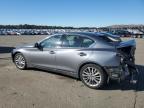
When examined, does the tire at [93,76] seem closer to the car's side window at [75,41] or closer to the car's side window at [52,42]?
the car's side window at [75,41]

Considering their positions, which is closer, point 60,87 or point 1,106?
point 1,106

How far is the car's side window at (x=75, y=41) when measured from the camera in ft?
23.7

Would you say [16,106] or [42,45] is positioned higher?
[42,45]

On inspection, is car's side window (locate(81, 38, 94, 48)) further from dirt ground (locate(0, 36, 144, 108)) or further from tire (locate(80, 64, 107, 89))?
dirt ground (locate(0, 36, 144, 108))

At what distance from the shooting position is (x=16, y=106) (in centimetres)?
533

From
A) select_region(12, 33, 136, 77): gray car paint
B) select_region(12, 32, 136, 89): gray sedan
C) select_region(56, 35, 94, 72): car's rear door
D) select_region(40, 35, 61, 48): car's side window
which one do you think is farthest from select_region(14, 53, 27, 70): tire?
select_region(56, 35, 94, 72): car's rear door

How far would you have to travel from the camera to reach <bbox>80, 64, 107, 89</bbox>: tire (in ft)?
21.9

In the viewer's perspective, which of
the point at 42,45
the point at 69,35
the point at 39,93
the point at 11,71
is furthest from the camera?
the point at 11,71

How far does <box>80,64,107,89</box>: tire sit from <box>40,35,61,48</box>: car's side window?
136 cm

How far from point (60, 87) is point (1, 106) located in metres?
2.03

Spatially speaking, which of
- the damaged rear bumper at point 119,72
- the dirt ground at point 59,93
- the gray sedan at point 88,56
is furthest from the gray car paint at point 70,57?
the dirt ground at point 59,93

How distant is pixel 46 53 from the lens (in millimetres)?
8109

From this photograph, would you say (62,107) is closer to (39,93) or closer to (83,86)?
(39,93)

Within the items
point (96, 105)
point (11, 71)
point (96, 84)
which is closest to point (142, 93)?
point (96, 84)
